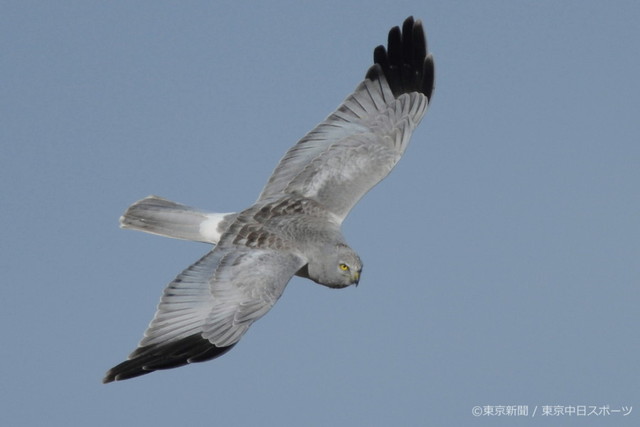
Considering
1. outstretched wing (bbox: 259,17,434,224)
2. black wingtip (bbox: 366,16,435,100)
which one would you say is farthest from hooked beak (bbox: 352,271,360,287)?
black wingtip (bbox: 366,16,435,100)

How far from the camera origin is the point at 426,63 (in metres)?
15.2

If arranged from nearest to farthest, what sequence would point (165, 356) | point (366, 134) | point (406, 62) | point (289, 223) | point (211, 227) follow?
point (165, 356) < point (289, 223) < point (211, 227) < point (366, 134) < point (406, 62)

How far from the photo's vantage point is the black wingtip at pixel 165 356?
11.4m

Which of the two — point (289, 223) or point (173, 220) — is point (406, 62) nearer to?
point (289, 223)

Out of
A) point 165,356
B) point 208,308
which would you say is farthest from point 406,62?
point 165,356

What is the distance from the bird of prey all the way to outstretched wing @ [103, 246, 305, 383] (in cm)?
1

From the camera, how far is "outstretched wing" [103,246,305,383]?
11492mm

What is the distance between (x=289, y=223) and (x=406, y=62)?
322 centimetres

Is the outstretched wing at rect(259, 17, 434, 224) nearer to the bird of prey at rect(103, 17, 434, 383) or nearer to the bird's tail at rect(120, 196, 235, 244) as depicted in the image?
the bird of prey at rect(103, 17, 434, 383)

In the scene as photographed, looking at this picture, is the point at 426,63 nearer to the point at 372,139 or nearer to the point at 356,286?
the point at 372,139

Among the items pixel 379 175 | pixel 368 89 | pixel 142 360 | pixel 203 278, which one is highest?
pixel 368 89

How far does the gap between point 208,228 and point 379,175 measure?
2.32m

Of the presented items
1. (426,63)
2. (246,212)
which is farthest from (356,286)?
(426,63)

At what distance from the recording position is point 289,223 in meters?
13.3
